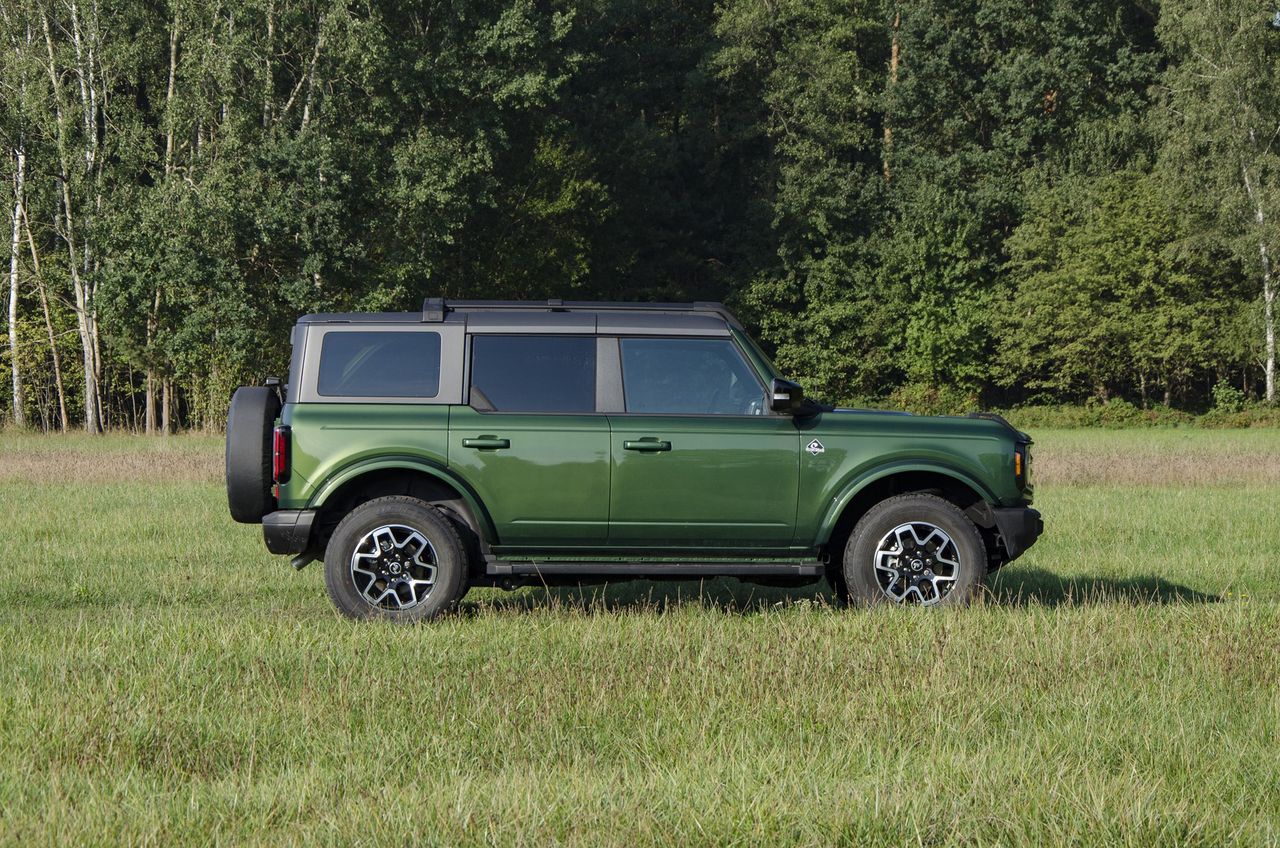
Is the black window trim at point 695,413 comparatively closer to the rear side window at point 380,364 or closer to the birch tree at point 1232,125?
the rear side window at point 380,364

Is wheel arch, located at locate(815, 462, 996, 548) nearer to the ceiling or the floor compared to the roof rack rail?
nearer to the floor

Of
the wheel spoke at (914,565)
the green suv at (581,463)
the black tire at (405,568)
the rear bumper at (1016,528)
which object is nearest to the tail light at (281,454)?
the green suv at (581,463)

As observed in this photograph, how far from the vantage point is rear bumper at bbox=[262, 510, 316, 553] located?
28.3 ft

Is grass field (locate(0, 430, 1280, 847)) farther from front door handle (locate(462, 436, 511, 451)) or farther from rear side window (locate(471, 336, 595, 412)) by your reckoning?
rear side window (locate(471, 336, 595, 412))

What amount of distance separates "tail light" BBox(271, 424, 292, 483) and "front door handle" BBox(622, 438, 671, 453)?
210 centimetres

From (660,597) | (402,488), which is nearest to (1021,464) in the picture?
(660,597)

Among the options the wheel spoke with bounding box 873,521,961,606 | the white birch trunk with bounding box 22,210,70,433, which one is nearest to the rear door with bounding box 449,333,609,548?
the wheel spoke with bounding box 873,521,961,606

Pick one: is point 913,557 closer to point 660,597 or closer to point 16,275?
point 660,597

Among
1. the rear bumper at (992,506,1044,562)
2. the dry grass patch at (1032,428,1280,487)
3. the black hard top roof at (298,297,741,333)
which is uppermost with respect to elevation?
the black hard top roof at (298,297,741,333)

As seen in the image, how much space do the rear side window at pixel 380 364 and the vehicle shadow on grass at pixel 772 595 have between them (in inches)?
59.2

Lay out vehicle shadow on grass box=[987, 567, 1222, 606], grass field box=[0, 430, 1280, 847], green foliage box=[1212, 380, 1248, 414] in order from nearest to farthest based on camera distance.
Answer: grass field box=[0, 430, 1280, 847], vehicle shadow on grass box=[987, 567, 1222, 606], green foliage box=[1212, 380, 1248, 414]

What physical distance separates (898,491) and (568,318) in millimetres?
2540

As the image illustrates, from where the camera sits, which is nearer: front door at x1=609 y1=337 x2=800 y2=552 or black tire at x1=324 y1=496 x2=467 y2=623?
black tire at x1=324 y1=496 x2=467 y2=623

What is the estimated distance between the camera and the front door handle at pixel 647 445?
8.71m
